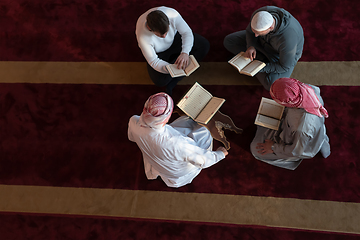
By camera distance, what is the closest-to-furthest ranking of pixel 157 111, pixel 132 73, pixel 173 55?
pixel 157 111, pixel 173 55, pixel 132 73

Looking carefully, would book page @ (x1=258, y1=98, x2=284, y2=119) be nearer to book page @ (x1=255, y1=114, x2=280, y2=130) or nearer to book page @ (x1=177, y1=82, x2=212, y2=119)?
book page @ (x1=255, y1=114, x2=280, y2=130)

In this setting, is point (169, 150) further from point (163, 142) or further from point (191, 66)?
→ point (191, 66)

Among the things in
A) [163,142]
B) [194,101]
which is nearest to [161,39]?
[194,101]

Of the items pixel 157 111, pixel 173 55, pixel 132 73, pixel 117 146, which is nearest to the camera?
pixel 157 111

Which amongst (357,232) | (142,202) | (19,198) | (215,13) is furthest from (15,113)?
(357,232)

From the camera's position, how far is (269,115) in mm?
2441

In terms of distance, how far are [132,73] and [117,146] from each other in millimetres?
1093

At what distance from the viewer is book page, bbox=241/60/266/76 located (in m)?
2.47

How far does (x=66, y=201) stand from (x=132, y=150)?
108 cm

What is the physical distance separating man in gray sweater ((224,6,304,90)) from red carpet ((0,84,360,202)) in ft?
1.68

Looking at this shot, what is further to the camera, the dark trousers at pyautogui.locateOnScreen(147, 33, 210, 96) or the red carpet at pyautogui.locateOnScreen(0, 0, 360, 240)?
the dark trousers at pyautogui.locateOnScreen(147, 33, 210, 96)

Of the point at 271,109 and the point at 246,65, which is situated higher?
the point at 246,65

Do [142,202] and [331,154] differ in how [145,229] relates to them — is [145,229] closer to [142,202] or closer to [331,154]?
[142,202]

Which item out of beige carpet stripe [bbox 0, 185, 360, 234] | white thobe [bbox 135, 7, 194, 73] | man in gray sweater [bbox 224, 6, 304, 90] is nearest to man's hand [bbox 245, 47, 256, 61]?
man in gray sweater [bbox 224, 6, 304, 90]
